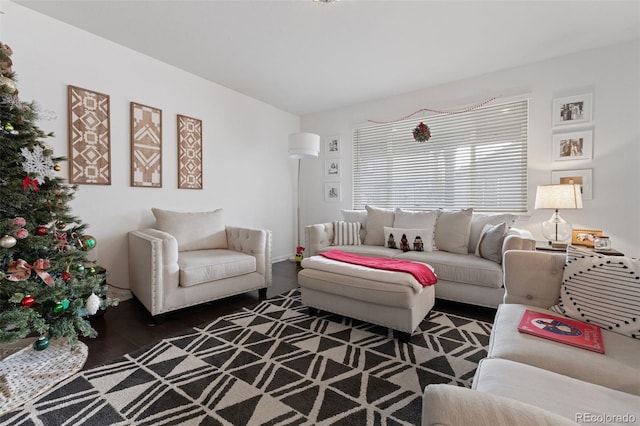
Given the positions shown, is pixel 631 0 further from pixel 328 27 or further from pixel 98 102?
pixel 98 102

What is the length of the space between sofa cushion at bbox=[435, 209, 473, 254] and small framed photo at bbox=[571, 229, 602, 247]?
1.00 metres

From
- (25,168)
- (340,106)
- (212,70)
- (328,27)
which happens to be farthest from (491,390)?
(340,106)

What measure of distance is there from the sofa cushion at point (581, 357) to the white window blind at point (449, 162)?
101 inches

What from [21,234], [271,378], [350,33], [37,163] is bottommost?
[271,378]

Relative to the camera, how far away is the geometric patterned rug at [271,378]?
53.3 inches

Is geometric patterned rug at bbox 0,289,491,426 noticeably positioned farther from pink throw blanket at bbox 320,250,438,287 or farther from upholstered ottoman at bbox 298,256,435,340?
pink throw blanket at bbox 320,250,438,287

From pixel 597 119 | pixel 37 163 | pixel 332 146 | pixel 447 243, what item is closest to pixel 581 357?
pixel 447 243

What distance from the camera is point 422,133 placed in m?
3.84

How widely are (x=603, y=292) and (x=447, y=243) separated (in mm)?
1844

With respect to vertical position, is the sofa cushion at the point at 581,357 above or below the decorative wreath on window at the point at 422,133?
below

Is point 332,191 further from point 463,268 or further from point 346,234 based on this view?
point 463,268

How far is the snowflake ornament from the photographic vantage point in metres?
1.67

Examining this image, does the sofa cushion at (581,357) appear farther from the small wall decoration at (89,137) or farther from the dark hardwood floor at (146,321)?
the small wall decoration at (89,137)

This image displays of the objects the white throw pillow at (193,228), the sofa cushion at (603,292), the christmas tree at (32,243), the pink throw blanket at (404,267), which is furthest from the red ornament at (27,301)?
the sofa cushion at (603,292)
